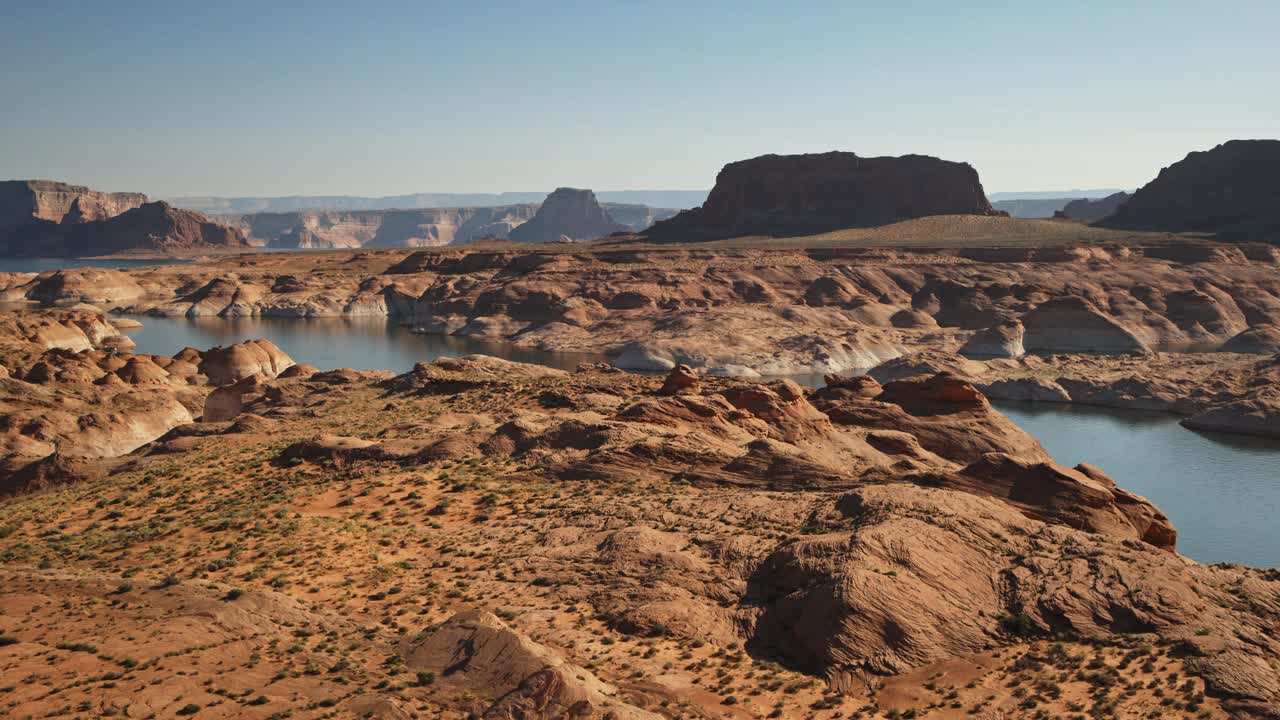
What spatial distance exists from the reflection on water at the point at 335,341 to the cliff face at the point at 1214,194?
398 feet

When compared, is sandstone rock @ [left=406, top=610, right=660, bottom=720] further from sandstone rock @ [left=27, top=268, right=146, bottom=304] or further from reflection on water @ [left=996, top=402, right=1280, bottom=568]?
sandstone rock @ [left=27, top=268, right=146, bottom=304]

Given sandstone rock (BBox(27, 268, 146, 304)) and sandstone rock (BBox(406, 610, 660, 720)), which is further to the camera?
sandstone rock (BBox(27, 268, 146, 304))

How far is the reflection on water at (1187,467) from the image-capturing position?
42.3 meters

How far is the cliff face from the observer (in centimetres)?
16575

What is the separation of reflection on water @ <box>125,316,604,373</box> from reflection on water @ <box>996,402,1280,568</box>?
4801 cm

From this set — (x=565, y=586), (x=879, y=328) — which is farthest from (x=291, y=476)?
(x=879, y=328)

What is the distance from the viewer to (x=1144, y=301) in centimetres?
11519

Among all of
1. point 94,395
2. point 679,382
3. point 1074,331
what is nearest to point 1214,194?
point 1074,331

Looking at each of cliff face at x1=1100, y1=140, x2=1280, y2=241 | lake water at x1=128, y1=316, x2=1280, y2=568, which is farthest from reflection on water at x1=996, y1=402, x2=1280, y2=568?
cliff face at x1=1100, y1=140, x2=1280, y2=241

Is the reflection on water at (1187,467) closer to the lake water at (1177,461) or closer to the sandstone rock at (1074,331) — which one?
the lake water at (1177,461)

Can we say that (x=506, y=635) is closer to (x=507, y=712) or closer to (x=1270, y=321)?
(x=507, y=712)

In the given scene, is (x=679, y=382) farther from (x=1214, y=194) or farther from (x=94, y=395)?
(x=1214, y=194)

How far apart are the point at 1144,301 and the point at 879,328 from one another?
32765 mm

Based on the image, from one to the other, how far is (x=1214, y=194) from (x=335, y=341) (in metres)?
157
